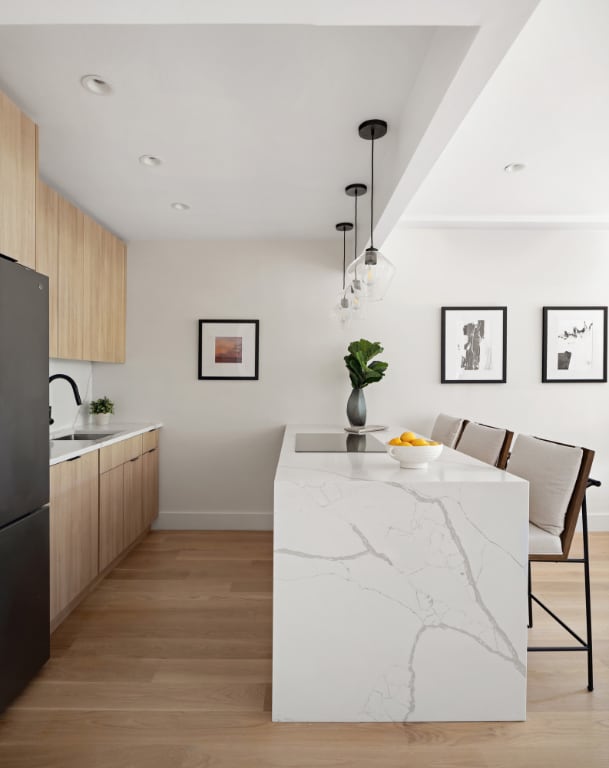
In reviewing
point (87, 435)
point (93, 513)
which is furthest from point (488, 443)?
point (87, 435)

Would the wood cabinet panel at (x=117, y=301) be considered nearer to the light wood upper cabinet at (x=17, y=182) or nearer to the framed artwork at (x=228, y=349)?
the framed artwork at (x=228, y=349)

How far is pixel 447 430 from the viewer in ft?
12.0

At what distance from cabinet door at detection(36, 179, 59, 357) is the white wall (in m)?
1.26

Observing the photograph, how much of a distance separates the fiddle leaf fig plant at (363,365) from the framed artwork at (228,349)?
0.82 m

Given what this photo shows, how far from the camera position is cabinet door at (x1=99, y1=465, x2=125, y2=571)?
9.97 feet

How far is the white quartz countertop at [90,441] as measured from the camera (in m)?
2.59

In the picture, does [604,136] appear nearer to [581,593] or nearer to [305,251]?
[305,251]

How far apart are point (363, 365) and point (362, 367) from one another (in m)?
0.02

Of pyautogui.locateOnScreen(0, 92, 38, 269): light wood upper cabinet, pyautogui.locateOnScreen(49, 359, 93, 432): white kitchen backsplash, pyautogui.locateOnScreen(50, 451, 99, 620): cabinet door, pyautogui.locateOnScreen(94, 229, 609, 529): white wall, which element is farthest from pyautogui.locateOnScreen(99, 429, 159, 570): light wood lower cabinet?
pyautogui.locateOnScreen(0, 92, 38, 269): light wood upper cabinet

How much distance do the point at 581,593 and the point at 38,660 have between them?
111 inches

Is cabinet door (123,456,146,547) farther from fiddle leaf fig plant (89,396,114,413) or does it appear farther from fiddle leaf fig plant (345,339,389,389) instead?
fiddle leaf fig plant (345,339,389,389)

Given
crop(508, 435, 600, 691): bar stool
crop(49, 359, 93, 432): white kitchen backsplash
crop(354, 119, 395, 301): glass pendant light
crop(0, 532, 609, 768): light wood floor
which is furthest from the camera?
crop(49, 359, 93, 432): white kitchen backsplash

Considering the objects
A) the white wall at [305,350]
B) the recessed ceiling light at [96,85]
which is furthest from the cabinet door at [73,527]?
the recessed ceiling light at [96,85]

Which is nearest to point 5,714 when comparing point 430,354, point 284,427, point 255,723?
point 255,723
